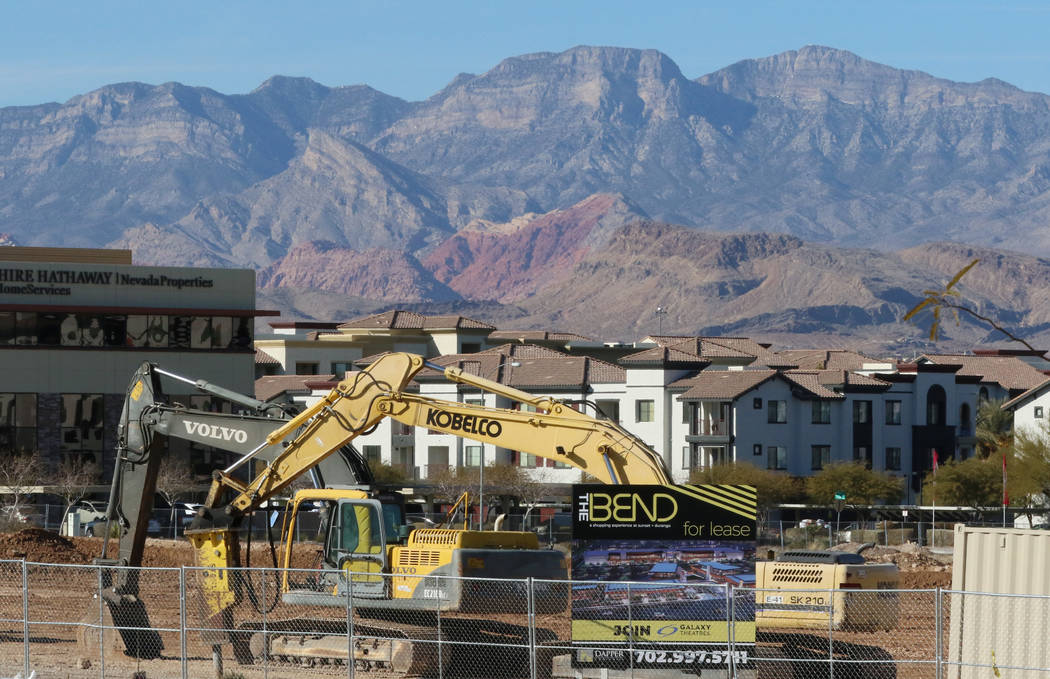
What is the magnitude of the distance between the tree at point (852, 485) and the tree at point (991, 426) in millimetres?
16451

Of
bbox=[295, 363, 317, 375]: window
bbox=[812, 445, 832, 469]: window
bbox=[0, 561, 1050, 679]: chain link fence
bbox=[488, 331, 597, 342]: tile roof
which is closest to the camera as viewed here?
bbox=[0, 561, 1050, 679]: chain link fence

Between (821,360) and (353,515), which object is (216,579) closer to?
(353,515)

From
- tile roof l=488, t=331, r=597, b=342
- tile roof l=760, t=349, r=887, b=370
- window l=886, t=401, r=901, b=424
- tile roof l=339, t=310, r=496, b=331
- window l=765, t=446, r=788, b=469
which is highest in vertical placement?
tile roof l=339, t=310, r=496, b=331

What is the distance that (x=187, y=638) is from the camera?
31.2 meters

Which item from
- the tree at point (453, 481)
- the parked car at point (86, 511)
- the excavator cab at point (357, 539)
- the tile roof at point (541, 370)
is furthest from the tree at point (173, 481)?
the excavator cab at point (357, 539)

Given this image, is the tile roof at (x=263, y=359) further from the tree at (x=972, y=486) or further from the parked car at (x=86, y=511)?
the tree at (x=972, y=486)

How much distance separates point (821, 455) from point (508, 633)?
68.9m

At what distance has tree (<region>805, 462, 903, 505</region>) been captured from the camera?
282 ft

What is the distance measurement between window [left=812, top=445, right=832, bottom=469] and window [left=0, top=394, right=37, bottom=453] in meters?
42.5

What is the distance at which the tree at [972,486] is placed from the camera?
8175 centimetres

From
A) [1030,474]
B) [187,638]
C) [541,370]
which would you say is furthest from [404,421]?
[541,370]

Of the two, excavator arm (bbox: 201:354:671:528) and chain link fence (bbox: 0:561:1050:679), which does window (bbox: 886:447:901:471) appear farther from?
excavator arm (bbox: 201:354:671:528)

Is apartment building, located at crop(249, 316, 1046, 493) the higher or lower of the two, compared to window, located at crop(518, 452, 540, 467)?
higher

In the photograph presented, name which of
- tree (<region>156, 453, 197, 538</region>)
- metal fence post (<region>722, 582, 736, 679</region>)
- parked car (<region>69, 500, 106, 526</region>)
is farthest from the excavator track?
tree (<region>156, 453, 197, 538</region>)
